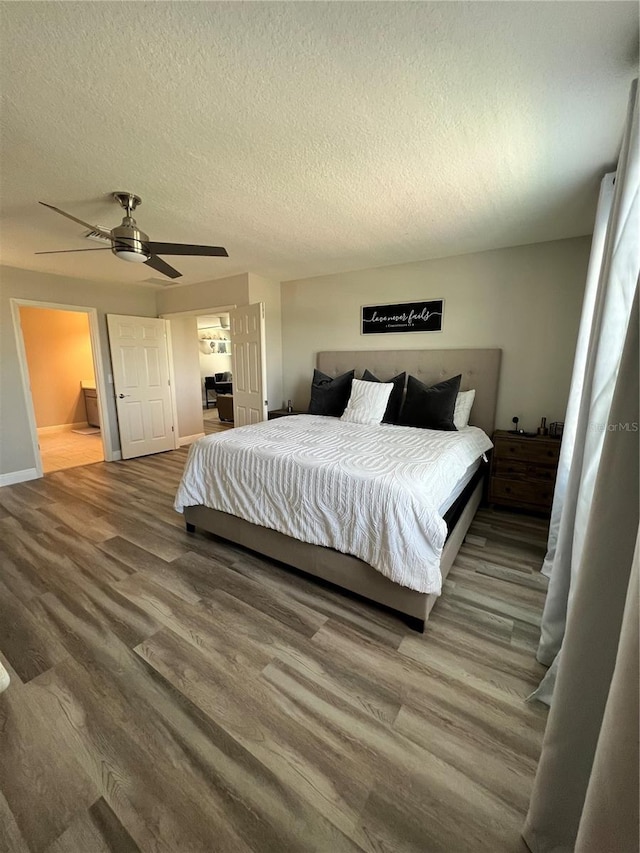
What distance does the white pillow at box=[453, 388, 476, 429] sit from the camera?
329 cm

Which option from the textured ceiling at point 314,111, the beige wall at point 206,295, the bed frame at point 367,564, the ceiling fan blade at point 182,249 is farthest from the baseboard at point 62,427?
the ceiling fan blade at point 182,249

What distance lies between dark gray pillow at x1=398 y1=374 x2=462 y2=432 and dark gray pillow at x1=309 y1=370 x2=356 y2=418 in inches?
28.6

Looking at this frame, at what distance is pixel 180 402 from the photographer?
5574 millimetres

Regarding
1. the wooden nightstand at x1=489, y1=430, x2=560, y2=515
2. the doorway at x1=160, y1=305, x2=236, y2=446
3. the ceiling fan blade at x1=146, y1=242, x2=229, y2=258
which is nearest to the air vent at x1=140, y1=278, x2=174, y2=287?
the doorway at x1=160, y1=305, x2=236, y2=446

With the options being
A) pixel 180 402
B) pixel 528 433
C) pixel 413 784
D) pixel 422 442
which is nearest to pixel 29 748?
pixel 413 784

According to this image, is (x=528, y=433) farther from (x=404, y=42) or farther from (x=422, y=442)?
(x=404, y=42)

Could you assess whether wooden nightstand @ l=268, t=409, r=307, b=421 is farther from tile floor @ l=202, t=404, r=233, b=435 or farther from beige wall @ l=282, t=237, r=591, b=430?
tile floor @ l=202, t=404, r=233, b=435

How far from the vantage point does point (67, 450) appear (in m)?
5.31

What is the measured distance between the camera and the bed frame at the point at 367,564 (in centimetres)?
183

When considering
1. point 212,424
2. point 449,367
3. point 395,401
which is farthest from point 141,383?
point 449,367

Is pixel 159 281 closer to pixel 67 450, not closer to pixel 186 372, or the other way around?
pixel 186 372

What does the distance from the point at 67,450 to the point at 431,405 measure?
5466 mm

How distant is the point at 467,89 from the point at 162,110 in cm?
130

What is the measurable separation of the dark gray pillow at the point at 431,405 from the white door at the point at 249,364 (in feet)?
5.13
